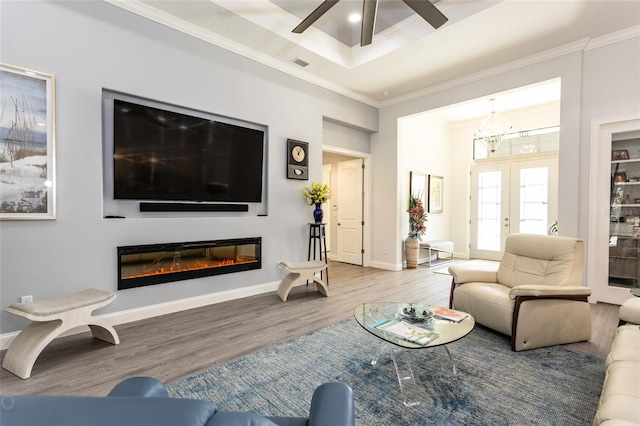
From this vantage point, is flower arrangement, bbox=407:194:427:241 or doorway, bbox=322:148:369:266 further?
doorway, bbox=322:148:369:266

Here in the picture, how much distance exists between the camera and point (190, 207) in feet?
12.2

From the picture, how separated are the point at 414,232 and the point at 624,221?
309cm

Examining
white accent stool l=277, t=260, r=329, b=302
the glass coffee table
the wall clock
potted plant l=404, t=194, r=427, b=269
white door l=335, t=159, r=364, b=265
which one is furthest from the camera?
white door l=335, t=159, r=364, b=265

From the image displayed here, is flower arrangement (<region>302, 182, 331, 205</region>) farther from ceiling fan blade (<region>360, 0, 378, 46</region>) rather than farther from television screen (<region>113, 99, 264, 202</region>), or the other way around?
ceiling fan blade (<region>360, 0, 378, 46</region>)

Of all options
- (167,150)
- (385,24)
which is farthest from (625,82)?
(167,150)

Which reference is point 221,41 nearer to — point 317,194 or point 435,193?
point 317,194

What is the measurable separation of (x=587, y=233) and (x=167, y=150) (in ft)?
17.8

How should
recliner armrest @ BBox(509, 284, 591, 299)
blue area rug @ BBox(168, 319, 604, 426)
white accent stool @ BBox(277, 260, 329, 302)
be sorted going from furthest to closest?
white accent stool @ BBox(277, 260, 329, 302) → recliner armrest @ BBox(509, 284, 591, 299) → blue area rug @ BBox(168, 319, 604, 426)

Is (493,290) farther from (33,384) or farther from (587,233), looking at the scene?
(33,384)

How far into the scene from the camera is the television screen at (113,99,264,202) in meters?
3.16

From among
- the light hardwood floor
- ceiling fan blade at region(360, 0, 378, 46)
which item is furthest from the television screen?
ceiling fan blade at region(360, 0, 378, 46)

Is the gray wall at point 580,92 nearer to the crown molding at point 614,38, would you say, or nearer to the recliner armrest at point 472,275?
the crown molding at point 614,38

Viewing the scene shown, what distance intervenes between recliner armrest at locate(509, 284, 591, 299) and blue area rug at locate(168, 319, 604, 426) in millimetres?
491

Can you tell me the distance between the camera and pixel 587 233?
13.1 ft
